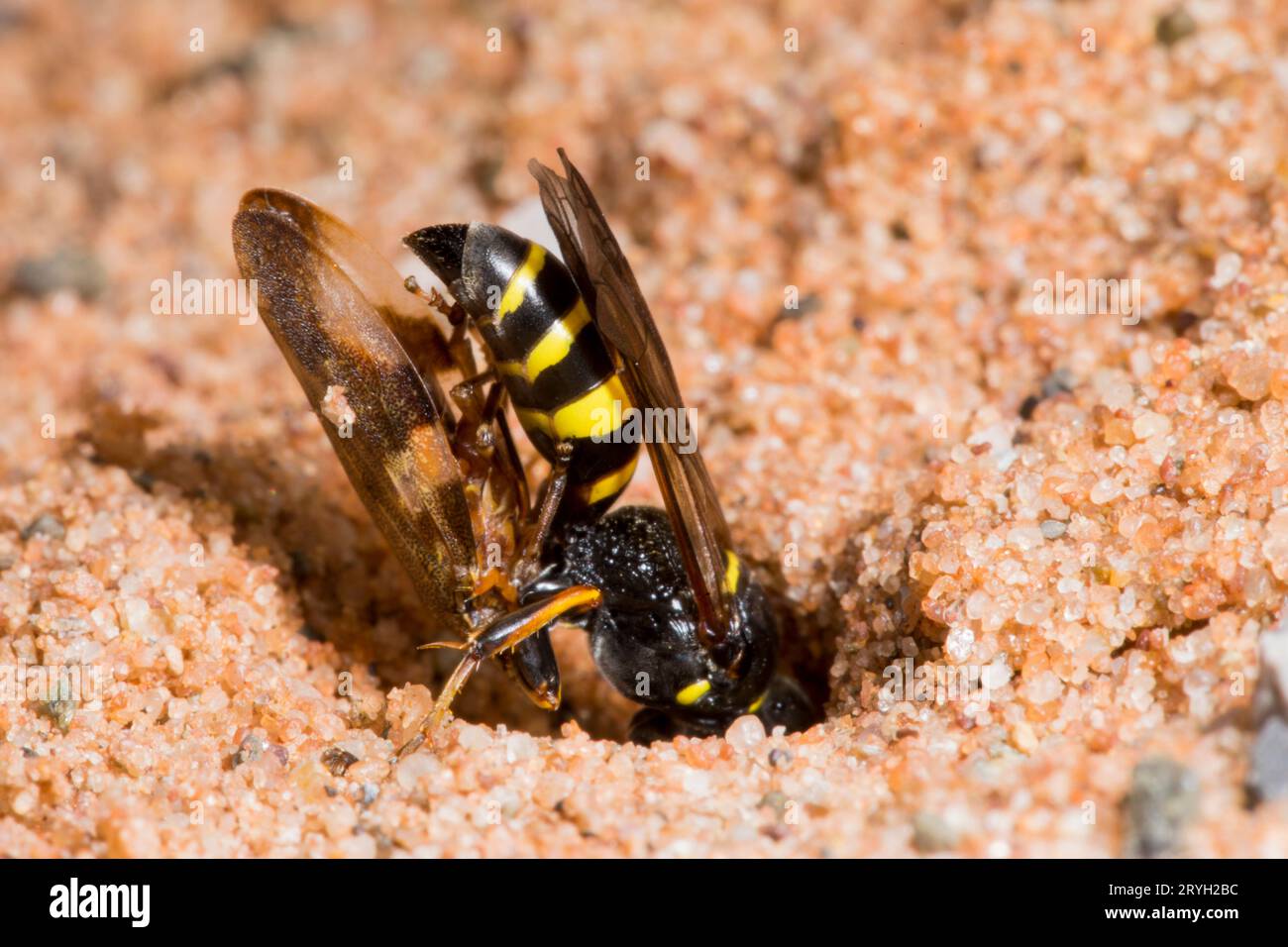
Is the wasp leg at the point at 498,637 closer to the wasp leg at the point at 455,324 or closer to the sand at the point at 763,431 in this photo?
the sand at the point at 763,431

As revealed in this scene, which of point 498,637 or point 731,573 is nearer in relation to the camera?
point 498,637

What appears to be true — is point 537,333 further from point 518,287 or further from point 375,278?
point 375,278

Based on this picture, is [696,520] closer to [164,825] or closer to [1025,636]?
[1025,636]
